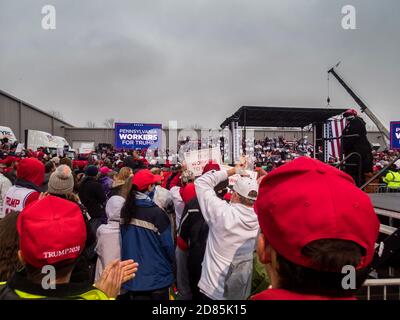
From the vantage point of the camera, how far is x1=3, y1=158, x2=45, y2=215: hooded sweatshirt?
386cm

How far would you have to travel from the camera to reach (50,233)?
151cm

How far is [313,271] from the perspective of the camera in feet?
3.23

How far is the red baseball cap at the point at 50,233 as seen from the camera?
1.49m

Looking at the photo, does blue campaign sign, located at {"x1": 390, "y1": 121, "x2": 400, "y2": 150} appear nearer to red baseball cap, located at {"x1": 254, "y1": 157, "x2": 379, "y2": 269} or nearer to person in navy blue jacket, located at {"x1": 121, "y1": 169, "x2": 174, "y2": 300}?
person in navy blue jacket, located at {"x1": 121, "y1": 169, "x2": 174, "y2": 300}

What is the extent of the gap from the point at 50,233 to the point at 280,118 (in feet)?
35.3

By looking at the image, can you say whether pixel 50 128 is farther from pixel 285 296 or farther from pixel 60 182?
pixel 285 296

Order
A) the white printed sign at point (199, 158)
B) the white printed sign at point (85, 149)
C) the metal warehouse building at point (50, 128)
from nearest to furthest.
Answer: the white printed sign at point (199, 158) → the white printed sign at point (85, 149) → the metal warehouse building at point (50, 128)

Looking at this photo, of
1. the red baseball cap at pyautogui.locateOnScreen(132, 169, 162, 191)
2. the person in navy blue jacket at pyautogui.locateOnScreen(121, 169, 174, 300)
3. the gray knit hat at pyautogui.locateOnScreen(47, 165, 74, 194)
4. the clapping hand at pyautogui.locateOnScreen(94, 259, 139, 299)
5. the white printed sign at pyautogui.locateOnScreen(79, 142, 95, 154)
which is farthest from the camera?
the white printed sign at pyautogui.locateOnScreen(79, 142, 95, 154)

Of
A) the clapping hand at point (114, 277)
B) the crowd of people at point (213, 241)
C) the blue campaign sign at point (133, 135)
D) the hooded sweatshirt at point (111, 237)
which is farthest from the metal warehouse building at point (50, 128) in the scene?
the clapping hand at point (114, 277)

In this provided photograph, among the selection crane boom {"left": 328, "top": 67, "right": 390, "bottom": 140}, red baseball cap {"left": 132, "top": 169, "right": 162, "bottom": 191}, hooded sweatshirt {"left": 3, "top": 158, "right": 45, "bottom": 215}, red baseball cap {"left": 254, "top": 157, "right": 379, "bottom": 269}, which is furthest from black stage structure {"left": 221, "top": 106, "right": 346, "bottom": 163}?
red baseball cap {"left": 254, "top": 157, "right": 379, "bottom": 269}

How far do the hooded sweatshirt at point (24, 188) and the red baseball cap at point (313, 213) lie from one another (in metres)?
3.52

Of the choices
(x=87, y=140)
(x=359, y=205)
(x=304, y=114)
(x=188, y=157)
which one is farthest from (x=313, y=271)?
(x=87, y=140)

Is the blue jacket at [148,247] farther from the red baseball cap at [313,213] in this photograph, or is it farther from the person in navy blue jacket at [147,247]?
the red baseball cap at [313,213]

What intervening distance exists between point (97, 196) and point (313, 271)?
498 centimetres
